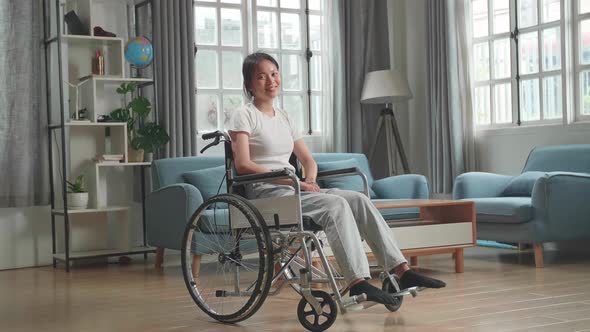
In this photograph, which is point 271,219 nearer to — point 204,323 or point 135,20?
point 204,323

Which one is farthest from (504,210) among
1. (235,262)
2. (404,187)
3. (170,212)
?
(235,262)

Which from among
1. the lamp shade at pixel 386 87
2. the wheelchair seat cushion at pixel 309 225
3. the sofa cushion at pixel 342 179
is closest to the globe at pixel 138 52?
the sofa cushion at pixel 342 179

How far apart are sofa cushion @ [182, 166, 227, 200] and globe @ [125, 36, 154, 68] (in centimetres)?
90

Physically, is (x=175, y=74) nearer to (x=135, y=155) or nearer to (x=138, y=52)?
(x=138, y=52)

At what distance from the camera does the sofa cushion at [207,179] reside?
521 centimetres

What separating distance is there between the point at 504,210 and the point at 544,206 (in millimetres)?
241

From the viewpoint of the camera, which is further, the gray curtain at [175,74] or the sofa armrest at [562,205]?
the gray curtain at [175,74]

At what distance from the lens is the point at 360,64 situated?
687 cm

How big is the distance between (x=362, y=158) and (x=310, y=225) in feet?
9.81

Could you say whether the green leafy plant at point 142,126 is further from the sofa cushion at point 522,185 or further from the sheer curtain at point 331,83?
the sofa cushion at point 522,185

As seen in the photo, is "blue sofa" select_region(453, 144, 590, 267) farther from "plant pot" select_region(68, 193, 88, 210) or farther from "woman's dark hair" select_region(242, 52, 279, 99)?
"plant pot" select_region(68, 193, 88, 210)

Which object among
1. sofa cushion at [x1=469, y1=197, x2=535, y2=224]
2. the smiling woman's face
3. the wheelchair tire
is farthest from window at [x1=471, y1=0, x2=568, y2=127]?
the smiling woman's face

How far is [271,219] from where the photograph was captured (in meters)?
3.15

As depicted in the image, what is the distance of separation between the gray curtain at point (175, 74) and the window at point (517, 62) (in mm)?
2217
